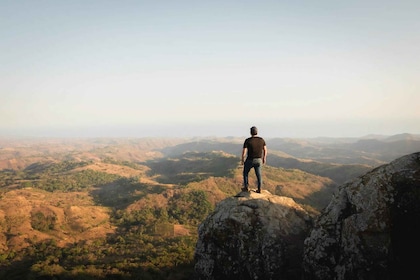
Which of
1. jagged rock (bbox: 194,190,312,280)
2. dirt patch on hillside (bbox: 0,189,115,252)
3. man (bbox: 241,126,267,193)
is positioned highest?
man (bbox: 241,126,267,193)

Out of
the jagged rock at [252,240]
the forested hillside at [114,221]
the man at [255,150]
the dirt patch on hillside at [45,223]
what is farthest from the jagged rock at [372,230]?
the dirt patch on hillside at [45,223]

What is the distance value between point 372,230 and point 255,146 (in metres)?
6.88

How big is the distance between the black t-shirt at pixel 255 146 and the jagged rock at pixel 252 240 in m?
2.57

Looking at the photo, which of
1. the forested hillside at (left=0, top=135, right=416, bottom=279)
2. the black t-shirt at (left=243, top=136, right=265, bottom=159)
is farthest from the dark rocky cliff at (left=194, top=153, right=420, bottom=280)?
the forested hillside at (left=0, top=135, right=416, bottom=279)

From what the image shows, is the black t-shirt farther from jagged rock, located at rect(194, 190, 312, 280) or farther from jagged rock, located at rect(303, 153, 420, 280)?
jagged rock, located at rect(303, 153, 420, 280)

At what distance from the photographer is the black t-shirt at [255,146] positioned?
1560 cm

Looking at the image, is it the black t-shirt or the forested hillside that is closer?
the black t-shirt

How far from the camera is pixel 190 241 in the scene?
254ft

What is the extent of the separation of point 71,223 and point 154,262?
64174 millimetres

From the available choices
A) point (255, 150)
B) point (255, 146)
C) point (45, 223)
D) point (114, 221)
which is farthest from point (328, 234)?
point (114, 221)

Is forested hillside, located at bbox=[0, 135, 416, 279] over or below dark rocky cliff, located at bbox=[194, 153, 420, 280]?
below

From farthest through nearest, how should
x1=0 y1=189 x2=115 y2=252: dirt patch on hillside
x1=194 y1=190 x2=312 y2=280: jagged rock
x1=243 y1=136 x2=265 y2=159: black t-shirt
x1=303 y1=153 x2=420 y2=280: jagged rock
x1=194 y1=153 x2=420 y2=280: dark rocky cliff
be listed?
x1=0 y1=189 x2=115 y2=252: dirt patch on hillside
x1=243 y1=136 x2=265 y2=159: black t-shirt
x1=194 y1=190 x2=312 y2=280: jagged rock
x1=194 y1=153 x2=420 y2=280: dark rocky cliff
x1=303 y1=153 x2=420 y2=280: jagged rock

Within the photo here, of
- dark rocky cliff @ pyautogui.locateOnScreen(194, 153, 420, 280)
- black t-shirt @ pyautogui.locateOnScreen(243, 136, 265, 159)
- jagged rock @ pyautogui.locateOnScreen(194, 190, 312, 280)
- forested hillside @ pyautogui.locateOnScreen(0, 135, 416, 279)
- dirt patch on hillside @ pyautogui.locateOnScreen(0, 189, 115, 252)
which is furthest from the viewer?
dirt patch on hillside @ pyautogui.locateOnScreen(0, 189, 115, 252)

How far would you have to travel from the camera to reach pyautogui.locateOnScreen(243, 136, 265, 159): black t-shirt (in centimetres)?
1560
